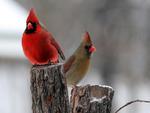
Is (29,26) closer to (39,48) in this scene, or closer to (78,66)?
(39,48)

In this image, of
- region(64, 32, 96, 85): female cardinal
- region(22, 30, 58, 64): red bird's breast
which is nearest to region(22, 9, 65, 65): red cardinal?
region(22, 30, 58, 64): red bird's breast

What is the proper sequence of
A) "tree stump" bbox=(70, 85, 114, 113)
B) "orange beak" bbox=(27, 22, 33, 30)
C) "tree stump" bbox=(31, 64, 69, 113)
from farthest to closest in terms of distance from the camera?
"orange beak" bbox=(27, 22, 33, 30), "tree stump" bbox=(70, 85, 114, 113), "tree stump" bbox=(31, 64, 69, 113)

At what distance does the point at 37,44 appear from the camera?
2619 mm

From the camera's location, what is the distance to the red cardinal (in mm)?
2598

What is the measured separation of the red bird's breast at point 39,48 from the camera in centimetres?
260

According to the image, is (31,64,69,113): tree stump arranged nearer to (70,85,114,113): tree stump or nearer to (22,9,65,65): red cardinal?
(70,85,114,113): tree stump

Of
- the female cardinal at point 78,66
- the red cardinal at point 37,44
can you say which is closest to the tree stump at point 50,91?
the red cardinal at point 37,44

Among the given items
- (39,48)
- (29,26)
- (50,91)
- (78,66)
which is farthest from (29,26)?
(78,66)

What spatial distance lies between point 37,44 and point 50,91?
372mm

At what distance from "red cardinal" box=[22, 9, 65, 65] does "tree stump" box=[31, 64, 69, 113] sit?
25cm

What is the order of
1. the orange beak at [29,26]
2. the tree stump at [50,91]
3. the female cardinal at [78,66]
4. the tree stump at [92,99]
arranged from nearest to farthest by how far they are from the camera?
the tree stump at [50,91]
the tree stump at [92,99]
the orange beak at [29,26]
the female cardinal at [78,66]

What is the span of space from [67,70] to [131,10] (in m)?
2.96

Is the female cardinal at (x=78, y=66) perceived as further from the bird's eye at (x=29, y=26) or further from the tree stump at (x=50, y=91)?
the tree stump at (x=50, y=91)

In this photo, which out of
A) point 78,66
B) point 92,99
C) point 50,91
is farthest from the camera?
point 78,66
